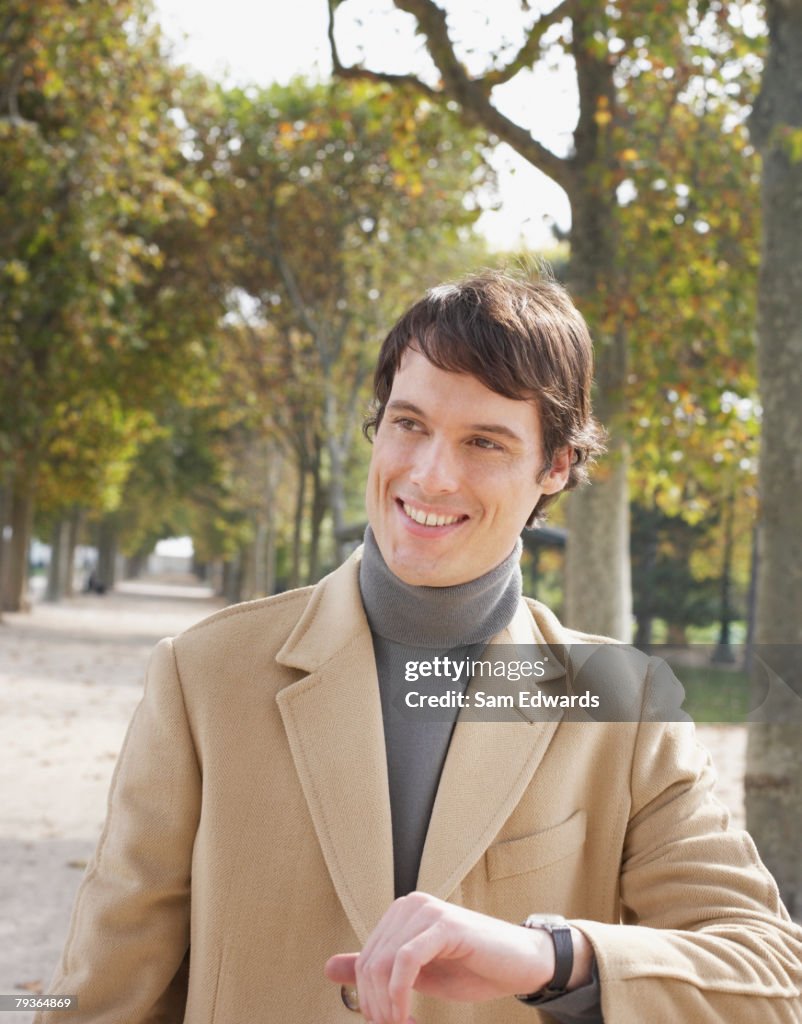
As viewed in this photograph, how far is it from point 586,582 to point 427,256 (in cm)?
Result: 1658

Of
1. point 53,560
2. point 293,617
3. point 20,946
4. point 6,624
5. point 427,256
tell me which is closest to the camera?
point 293,617

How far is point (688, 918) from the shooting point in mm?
1864

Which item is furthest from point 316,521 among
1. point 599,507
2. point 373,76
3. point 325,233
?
point 599,507

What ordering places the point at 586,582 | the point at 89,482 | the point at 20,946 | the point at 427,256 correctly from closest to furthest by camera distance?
the point at 20,946
the point at 586,582
the point at 427,256
the point at 89,482

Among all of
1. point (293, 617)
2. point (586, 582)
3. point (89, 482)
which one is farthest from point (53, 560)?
point (293, 617)

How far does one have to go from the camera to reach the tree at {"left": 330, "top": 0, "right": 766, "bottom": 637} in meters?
7.71

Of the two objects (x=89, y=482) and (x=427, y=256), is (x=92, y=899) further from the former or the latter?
(x=89, y=482)

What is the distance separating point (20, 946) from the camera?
609 cm

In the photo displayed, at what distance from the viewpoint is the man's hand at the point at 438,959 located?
1499 millimetres

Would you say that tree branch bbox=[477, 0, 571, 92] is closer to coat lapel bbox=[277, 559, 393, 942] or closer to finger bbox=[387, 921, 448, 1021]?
coat lapel bbox=[277, 559, 393, 942]

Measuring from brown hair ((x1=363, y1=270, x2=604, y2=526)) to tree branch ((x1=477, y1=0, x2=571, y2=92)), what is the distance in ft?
Answer: 19.5

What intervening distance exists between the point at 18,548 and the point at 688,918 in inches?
1078

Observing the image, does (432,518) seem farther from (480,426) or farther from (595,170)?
(595,170)

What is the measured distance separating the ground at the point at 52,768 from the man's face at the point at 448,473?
4367mm
